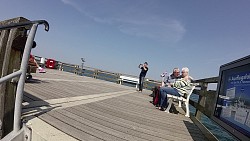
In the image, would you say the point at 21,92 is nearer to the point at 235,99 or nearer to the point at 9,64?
the point at 9,64

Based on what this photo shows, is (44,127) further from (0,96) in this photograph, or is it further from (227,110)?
(227,110)

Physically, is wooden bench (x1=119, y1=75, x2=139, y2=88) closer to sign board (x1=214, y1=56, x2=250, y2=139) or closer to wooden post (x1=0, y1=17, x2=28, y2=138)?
sign board (x1=214, y1=56, x2=250, y2=139)

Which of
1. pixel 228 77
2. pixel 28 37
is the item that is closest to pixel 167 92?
pixel 228 77

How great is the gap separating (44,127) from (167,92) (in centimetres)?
333

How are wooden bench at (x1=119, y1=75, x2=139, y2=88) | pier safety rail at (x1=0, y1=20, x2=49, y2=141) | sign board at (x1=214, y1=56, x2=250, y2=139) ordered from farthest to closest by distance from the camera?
wooden bench at (x1=119, y1=75, x2=139, y2=88)
pier safety rail at (x1=0, y1=20, x2=49, y2=141)
sign board at (x1=214, y1=56, x2=250, y2=139)

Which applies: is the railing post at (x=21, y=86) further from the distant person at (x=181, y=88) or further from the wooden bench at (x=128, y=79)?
the wooden bench at (x=128, y=79)

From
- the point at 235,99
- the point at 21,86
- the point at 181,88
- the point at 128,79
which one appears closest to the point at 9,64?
the point at 21,86

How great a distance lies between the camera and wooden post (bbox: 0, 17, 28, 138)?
5.78 ft

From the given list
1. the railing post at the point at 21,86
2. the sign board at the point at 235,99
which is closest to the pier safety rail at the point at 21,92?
the railing post at the point at 21,86

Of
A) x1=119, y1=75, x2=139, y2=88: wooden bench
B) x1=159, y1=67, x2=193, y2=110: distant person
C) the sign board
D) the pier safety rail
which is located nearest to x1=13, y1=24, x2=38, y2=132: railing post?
the pier safety rail

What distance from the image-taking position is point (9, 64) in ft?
5.96

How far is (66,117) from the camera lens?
8.12 feet

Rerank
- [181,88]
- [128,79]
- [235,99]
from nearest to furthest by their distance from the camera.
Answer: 1. [235,99]
2. [181,88]
3. [128,79]

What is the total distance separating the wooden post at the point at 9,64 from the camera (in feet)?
5.78
